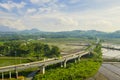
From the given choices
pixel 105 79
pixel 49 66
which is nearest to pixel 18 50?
pixel 49 66

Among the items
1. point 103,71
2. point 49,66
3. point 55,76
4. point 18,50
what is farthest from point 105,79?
point 18,50

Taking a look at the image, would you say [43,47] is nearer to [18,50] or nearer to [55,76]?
[18,50]

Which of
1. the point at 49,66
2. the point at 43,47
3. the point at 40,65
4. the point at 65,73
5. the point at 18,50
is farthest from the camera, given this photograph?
the point at 43,47

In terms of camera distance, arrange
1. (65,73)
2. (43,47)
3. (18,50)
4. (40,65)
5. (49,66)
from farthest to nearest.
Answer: (43,47) < (18,50) < (49,66) < (40,65) < (65,73)

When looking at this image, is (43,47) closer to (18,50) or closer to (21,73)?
(18,50)

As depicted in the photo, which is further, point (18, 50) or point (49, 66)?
point (18, 50)

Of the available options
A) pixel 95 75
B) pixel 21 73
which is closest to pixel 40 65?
pixel 21 73

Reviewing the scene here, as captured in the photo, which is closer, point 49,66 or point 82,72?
point 82,72

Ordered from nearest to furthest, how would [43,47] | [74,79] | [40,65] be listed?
1. [74,79]
2. [40,65]
3. [43,47]

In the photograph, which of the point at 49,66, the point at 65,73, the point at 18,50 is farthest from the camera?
the point at 18,50
